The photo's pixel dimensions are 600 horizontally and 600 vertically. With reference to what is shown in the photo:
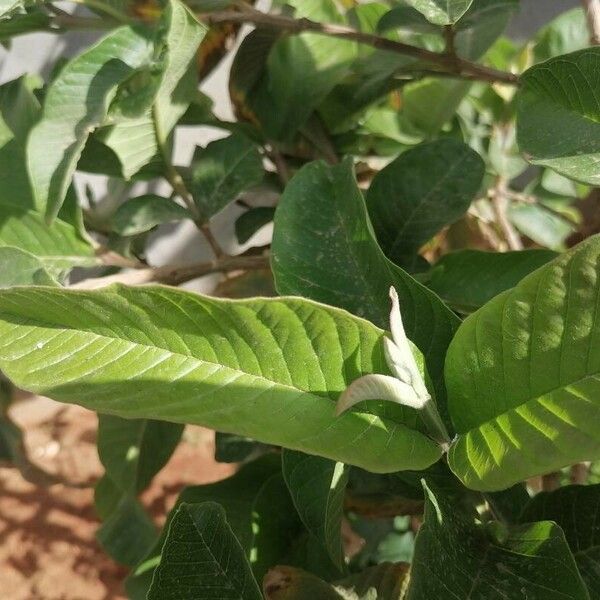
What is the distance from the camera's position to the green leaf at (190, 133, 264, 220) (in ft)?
2.47

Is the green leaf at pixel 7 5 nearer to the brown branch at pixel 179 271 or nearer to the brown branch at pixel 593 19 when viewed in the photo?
the brown branch at pixel 179 271

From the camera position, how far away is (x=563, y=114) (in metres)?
0.55

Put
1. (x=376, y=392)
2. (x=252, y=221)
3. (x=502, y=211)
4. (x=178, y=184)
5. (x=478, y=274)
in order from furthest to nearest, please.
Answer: (x=502, y=211) → (x=252, y=221) → (x=178, y=184) → (x=478, y=274) → (x=376, y=392)

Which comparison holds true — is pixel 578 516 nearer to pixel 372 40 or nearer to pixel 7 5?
pixel 372 40

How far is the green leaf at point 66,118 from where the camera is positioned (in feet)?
1.85

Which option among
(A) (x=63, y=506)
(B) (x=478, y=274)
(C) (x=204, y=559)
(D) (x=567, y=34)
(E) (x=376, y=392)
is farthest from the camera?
(A) (x=63, y=506)

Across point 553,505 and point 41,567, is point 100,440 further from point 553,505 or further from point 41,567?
point 41,567

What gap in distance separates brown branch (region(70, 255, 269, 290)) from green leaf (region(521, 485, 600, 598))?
1.23 feet

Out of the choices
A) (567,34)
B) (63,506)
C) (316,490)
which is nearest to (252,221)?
(316,490)

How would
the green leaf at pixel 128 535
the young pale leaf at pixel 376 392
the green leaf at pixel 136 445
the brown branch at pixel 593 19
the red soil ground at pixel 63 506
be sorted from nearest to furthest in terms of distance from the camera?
the young pale leaf at pixel 376 392 < the brown branch at pixel 593 19 < the green leaf at pixel 136 445 < the green leaf at pixel 128 535 < the red soil ground at pixel 63 506

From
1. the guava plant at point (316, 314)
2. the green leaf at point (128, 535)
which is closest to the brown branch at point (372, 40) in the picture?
the guava plant at point (316, 314)

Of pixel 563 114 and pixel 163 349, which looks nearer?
pixel 163 349

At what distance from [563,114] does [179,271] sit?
392mm

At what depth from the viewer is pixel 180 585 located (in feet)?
1.67
